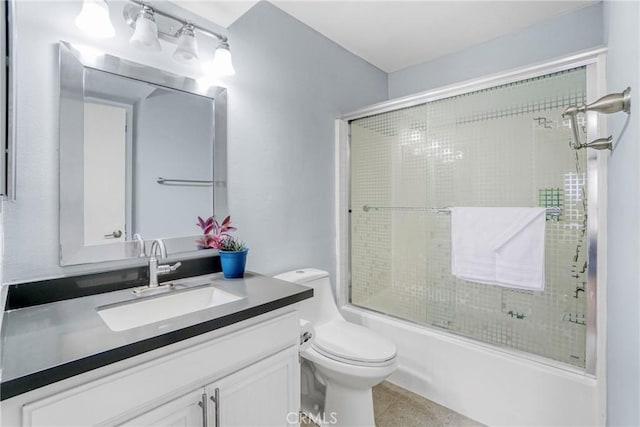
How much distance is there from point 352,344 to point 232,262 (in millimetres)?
760

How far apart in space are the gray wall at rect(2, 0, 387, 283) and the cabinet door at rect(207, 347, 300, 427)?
681mm

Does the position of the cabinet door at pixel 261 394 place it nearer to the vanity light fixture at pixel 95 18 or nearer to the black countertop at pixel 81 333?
the black countertop at pixel 81 333

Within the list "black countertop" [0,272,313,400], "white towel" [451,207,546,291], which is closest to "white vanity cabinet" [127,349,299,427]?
"black countertop" [0,272,313,400]

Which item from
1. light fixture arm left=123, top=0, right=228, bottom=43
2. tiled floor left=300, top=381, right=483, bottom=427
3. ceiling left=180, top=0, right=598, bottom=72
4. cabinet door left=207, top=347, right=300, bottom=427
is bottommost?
tiled floor left=300, top=381, right=483, bottom=427

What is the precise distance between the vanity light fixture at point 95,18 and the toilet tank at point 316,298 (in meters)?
1.34

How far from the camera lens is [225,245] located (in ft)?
4.68

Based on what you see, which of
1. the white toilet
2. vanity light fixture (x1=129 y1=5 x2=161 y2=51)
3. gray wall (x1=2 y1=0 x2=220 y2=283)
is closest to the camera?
gray wall (x1=2 y1=0 x2=220 y2=283)

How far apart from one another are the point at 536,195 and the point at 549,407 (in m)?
1.02

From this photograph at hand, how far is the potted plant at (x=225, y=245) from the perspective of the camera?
138 cm

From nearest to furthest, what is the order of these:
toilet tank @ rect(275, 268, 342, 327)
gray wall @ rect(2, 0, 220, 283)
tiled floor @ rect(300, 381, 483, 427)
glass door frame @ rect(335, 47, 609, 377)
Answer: gray wall @ rect(2, 0, 220, 283), glass door frame @ rect(335, 47, 609, 377), tiled floor @ rect(300, 381, 483, 427), toilet tank @ rect(275, 268, 342, 327)

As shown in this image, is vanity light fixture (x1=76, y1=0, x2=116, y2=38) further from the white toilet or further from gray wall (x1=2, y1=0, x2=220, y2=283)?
the white toilet

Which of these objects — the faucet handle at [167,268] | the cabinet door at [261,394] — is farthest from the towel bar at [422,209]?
the faucet handle at [167,268]

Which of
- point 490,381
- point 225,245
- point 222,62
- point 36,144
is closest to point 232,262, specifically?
point 225,245

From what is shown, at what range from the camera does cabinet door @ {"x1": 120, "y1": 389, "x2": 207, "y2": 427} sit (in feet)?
2.58
